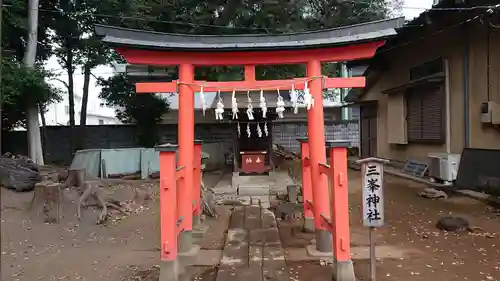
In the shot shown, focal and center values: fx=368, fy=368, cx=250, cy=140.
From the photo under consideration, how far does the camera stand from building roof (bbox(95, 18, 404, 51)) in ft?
18.4

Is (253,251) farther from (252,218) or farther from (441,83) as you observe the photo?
(441,83)

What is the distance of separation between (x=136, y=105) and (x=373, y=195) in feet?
50.0

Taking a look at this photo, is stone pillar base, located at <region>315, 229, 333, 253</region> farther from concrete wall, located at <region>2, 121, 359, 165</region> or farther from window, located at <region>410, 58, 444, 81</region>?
concrete wall, located at <region>2, 121, 359, 165</region>

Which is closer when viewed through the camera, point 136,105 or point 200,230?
point 200,230

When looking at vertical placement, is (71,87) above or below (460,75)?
above

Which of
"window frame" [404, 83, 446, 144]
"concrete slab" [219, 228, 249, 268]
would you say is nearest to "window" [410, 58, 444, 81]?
"window frame" [404, 83, 446, 144]

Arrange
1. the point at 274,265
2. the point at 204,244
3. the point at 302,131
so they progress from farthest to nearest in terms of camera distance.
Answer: the point at 302,131
the point at 204,244
the point at 274,265

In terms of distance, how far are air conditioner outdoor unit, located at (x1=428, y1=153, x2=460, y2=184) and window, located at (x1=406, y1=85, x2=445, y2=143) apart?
0.98m

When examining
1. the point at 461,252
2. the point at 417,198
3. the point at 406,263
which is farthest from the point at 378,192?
the point at 417,198

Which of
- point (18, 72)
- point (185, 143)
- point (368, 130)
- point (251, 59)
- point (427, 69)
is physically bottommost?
point (185, 143)

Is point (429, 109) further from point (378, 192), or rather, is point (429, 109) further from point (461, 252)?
point (378, 192)

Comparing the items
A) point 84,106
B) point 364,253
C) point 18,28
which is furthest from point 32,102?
point 364,253

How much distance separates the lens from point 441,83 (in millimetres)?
11531

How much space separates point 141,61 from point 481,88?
8950 mm
